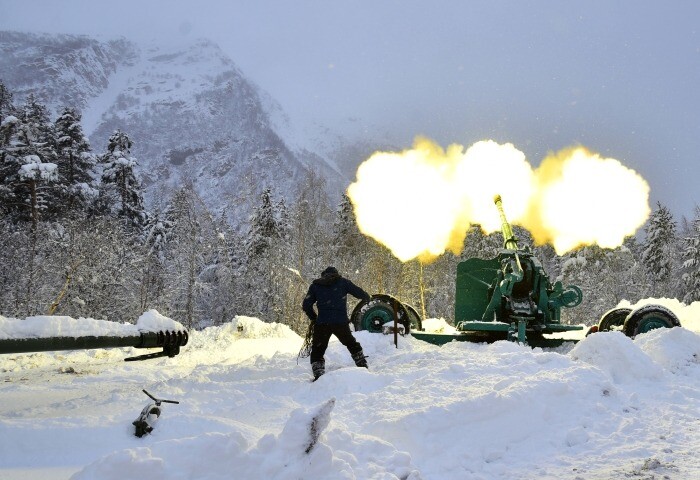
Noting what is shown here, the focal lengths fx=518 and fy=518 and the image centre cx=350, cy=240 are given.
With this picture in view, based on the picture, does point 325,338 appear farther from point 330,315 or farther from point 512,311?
point 512,311

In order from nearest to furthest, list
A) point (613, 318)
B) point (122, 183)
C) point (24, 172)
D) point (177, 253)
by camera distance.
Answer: point (613, 318) < point (24, 172) < point (122, 183) < point (177, 253)

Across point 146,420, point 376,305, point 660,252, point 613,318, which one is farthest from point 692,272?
point 146,420

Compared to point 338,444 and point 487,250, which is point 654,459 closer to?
point 338,444

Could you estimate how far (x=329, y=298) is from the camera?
8.53 metres

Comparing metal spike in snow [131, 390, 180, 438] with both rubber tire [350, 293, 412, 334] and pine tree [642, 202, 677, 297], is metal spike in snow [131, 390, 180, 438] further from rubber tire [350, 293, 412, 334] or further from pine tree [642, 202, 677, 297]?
pine tree [642, 202, 677, 297]

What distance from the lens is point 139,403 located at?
5996mm

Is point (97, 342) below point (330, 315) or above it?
below

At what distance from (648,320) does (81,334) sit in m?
9.72

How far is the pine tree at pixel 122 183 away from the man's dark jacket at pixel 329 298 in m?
34.3

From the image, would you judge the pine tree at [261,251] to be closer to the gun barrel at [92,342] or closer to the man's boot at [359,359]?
the man's boot at [359,359]

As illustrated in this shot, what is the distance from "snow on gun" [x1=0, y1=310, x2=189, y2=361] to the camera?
4.78 m

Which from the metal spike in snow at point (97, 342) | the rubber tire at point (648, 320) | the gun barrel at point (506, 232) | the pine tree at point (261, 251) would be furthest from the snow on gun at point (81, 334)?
the pine tree at point (261, 251)

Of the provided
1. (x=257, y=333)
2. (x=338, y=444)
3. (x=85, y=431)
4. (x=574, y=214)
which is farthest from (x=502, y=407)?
(x=257, y=333)

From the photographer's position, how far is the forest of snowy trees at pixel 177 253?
2883 cm
